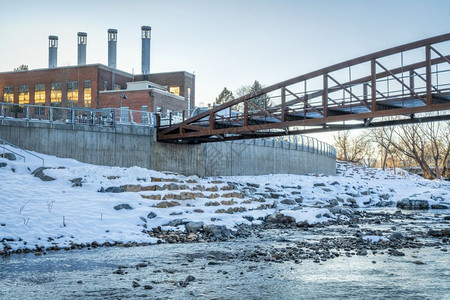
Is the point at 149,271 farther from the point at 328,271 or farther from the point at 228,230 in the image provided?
the point at 228,230

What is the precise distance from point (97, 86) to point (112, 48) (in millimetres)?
8735

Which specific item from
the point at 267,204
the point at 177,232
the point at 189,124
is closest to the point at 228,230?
the point at 177,232

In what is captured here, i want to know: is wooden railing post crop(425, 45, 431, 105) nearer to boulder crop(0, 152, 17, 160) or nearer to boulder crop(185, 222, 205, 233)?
boulder crop(185, 222, 205, 233)

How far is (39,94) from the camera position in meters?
62.4

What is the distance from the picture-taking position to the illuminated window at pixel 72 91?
197 feet

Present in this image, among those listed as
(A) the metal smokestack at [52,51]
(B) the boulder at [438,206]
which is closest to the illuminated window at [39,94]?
(A) the metal smokestack at [52,51]

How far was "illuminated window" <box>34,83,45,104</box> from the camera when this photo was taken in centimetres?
6203

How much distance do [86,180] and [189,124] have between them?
908cm

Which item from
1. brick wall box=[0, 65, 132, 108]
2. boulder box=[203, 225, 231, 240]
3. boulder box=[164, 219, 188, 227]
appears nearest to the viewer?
boulder box=[203, 225, 231, 240]

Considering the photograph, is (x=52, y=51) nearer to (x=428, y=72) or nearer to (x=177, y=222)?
(x=177, y=222)

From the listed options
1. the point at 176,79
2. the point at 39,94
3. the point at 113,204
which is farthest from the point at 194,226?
the point at 39,94

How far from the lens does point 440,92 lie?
2056cm

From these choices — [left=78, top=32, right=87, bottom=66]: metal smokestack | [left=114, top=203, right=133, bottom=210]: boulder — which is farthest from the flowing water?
[left=78, top=32, right=87, bottom=66]: metal smokestack

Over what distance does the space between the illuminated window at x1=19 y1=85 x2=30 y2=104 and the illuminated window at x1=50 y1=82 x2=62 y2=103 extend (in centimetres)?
426
